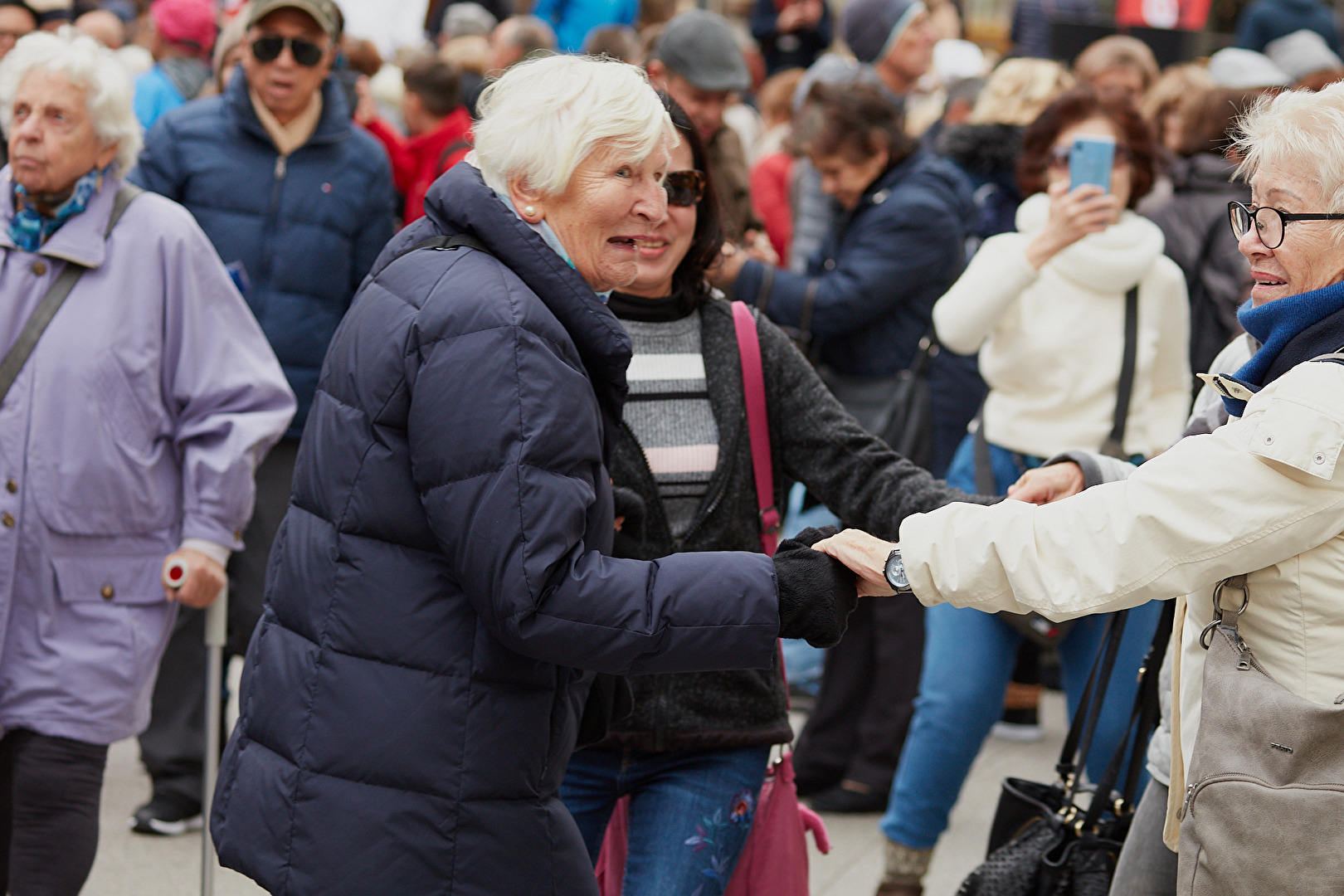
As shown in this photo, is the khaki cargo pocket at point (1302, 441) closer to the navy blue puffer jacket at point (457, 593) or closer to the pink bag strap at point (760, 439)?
the navy blue puffer jacket at point (457, 593)

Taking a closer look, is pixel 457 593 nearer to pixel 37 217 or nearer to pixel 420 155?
pixel 37 217

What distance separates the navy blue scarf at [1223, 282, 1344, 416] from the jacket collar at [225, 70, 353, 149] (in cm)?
336

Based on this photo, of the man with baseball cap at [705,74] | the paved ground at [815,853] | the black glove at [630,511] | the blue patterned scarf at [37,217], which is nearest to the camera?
the black glove at [630,511]

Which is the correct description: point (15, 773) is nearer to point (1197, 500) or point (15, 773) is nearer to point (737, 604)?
point (737, 604)

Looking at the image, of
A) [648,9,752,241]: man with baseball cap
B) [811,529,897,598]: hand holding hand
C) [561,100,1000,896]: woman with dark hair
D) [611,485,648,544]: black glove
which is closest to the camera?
[811,529,897,598]: hand holding hand

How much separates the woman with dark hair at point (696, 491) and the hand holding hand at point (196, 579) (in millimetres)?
1068

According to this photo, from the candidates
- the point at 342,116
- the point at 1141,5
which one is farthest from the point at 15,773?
the point at 1141,5

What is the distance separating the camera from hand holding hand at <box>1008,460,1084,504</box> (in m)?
2.94

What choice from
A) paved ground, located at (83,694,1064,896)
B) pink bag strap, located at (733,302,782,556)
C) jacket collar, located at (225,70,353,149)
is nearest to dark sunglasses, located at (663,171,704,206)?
pink bag strap, located at (733,302,782,556)

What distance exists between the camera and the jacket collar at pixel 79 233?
11.0 feet

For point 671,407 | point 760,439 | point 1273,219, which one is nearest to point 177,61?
point 671,407

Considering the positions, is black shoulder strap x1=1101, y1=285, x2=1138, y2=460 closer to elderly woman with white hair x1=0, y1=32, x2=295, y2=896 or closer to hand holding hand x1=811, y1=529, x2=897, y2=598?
hand holding hand x1=811, y1=529, x2=897, y2=598

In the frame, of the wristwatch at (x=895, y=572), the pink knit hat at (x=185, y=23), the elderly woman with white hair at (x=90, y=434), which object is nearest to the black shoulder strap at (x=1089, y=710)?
the wristwatch at (x=895, y=572)

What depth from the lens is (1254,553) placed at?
2150mm
